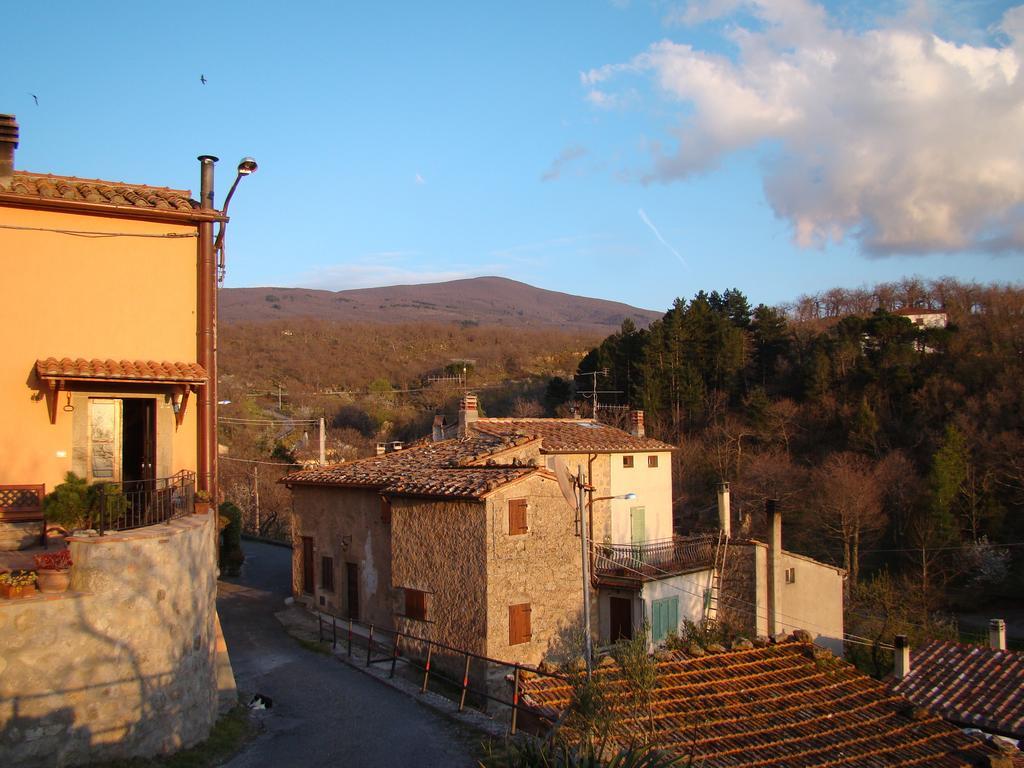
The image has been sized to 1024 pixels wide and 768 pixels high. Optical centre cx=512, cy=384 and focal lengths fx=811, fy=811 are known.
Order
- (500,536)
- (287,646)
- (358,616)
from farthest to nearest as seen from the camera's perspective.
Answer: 1. (358,616)
2. (287,646)
3. (500,536)

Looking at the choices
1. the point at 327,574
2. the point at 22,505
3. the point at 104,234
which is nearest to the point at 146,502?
the point at 22,505

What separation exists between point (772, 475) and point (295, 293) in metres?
140

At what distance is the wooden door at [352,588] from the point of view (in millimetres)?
20714

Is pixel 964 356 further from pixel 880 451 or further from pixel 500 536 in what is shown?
pixel 500 536

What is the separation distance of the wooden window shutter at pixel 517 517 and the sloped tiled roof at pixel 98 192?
8349mm

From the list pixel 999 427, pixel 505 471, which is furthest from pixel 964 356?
pixel 505 471

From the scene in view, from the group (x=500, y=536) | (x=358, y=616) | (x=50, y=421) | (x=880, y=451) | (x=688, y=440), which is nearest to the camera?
(x=50, y=421)

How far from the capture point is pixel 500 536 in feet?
54.8

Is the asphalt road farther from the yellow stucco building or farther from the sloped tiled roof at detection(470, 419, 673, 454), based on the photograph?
the sloped tiled roof at detection(470, 419, 673, 454)

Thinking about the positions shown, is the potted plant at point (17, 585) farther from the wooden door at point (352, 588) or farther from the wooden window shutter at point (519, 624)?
the wooden door at point (352, 588)

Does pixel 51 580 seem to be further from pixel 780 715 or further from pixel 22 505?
pixel 780 715

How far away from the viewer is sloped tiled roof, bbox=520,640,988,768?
11727 mm

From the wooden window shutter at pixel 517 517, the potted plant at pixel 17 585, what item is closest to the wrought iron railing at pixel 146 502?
the potted plant at pixel 17 585

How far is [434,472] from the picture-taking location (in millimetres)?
19188
